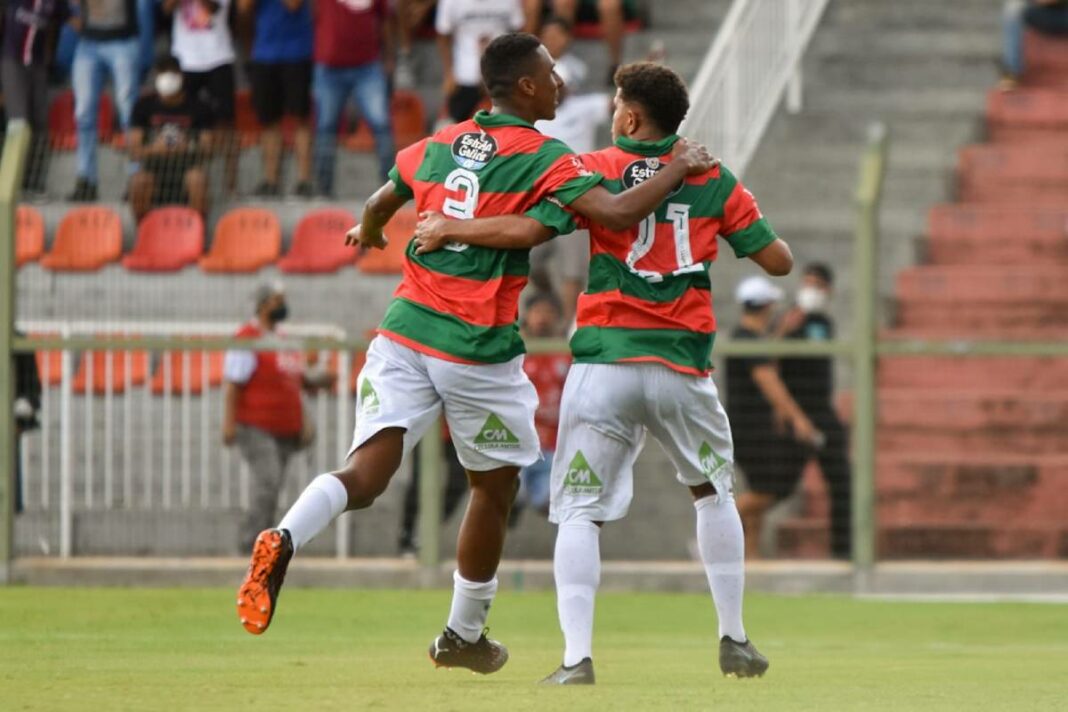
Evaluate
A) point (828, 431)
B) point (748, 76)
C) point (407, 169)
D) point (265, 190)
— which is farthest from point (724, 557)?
point (748, 76)

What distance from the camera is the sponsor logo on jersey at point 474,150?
7.54m

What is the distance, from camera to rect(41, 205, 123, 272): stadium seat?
13.5 metres

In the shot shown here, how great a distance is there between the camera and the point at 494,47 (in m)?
7.68

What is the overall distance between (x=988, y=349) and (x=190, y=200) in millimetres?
4958

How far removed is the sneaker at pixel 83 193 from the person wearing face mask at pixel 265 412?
1.34 metres

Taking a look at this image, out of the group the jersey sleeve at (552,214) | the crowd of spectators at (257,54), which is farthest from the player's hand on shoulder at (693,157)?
the crowd of spectators at (257,54)

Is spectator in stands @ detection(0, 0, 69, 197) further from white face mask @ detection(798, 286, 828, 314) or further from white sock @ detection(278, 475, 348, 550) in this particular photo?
white sock @ detection(278, 475, 348, 550)

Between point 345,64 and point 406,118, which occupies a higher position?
point 345,64

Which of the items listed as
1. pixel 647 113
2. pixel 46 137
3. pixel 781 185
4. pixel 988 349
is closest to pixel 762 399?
pixel 988 349

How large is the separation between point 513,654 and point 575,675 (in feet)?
7.47

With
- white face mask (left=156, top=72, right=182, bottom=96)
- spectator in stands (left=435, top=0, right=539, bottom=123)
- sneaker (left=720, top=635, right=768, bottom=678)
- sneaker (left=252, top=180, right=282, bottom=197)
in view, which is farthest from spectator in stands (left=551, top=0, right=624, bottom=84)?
sneaker (left=720, top=635, right=768, bottom=678)

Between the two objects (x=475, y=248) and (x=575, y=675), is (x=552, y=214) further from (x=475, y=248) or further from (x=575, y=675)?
(x=575, y=675)

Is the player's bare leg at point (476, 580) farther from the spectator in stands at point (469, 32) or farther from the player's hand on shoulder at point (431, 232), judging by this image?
the spectator in stands at point (469, 32)

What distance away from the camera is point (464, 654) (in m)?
7.95
